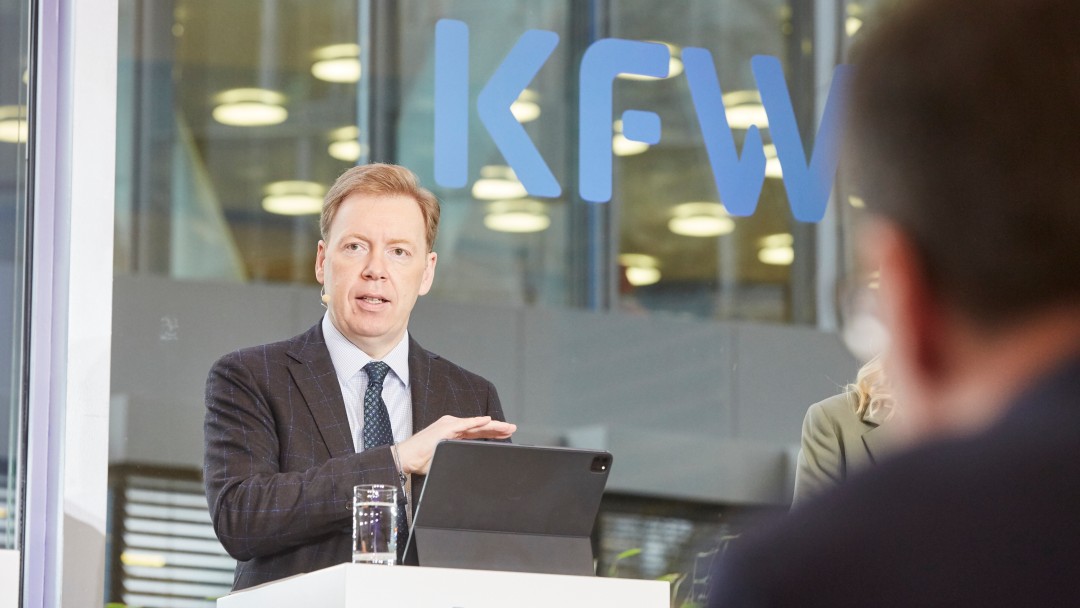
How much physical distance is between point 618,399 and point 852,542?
5.99 metres

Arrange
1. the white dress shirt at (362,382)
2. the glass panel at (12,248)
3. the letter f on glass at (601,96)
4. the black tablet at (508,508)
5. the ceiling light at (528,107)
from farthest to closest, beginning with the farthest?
the ceiling light at (528,107) < the letter f on glass at (601,96) < the glass panel at (12,248) < the white dress shirt at (362,382) < the black tablet at (508,508)

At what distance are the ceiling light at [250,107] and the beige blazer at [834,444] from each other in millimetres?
3801

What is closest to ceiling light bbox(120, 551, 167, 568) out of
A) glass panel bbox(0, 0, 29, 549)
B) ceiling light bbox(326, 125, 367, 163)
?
glass panel bbox(0, 0, 29, 549)

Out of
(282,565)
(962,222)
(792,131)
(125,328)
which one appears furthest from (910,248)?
(792,131)

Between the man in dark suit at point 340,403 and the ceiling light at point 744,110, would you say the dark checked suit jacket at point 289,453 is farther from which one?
the ceiling light at point 744,110

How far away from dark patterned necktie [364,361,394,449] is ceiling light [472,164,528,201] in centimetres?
344

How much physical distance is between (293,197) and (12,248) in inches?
85.5

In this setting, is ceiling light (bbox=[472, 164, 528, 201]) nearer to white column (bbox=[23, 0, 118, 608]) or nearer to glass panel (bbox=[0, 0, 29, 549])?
white column (bbox=[23, 0, 118, 608])

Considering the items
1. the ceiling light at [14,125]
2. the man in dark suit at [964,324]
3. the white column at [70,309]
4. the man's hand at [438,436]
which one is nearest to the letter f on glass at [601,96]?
the white column at [70,309]

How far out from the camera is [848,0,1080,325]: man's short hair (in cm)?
70

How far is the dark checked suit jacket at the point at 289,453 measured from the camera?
2.85 m

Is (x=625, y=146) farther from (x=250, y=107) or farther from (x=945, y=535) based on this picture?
(x=945, y=535)

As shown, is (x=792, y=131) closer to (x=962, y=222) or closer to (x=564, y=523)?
(x=564, y=523)

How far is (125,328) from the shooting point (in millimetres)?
5441
